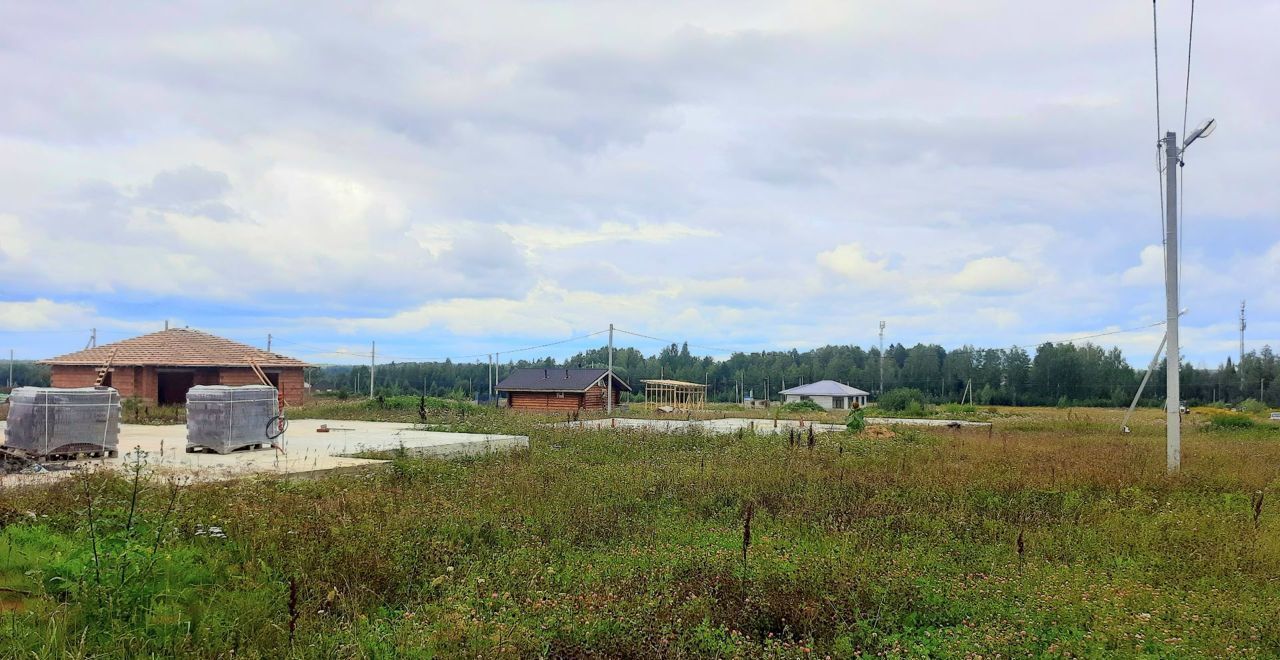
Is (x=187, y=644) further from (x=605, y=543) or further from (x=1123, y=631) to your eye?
(x=1123, y=631)

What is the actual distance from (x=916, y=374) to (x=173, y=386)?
78937 mm

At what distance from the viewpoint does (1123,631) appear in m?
4.46

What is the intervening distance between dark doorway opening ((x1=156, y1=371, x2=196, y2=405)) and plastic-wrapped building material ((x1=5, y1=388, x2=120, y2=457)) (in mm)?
21547

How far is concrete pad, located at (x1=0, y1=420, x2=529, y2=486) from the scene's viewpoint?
9.46m

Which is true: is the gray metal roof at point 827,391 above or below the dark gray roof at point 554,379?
below

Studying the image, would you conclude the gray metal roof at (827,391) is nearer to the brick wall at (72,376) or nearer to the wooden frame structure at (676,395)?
the wooden frame structure at (676,395)

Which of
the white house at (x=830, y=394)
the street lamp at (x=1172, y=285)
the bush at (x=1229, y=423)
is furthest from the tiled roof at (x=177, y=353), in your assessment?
the white house at (x=830, y=394)

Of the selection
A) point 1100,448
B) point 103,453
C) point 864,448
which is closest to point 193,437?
point 103,453

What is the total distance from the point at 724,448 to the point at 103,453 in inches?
387

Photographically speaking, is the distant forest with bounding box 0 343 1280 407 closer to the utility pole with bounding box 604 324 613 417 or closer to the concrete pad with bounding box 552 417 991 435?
the utility pole with bounding box 604 324 613 417

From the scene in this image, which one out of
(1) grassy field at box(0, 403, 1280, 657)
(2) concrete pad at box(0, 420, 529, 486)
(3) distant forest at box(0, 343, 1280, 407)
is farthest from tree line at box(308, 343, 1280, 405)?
(1) grassy field at box(0, 403, 1280, 657)

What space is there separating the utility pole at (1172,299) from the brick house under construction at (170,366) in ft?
86.3

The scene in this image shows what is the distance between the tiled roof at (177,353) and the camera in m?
28.8

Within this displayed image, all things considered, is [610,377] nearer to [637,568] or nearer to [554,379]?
[554,379]
